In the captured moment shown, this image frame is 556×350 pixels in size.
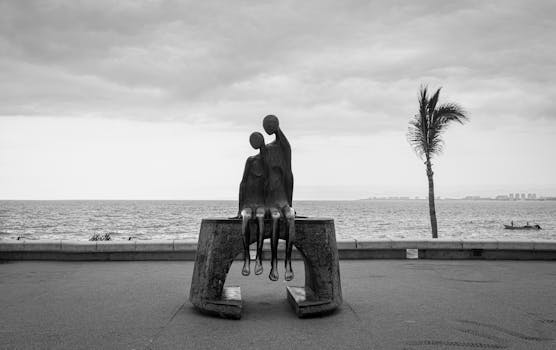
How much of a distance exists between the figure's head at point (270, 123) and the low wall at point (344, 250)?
14.4 ft

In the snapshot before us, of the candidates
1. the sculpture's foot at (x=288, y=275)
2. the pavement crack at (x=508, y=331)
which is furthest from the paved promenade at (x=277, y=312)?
the sculpture's foot at (x=288, y=275)

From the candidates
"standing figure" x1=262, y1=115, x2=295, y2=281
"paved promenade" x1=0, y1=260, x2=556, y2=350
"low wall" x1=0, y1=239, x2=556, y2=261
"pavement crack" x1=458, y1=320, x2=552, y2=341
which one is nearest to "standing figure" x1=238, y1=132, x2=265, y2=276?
"standing figure" x1=262, y1=115, x2=295, y2=281

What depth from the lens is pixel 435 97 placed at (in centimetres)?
1678

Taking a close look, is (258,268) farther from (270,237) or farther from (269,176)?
(269,176)

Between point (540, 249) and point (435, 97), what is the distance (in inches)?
288

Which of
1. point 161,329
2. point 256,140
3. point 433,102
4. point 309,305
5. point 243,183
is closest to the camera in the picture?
point 161,329

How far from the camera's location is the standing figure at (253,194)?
6035mm

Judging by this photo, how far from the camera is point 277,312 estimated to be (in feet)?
20.6

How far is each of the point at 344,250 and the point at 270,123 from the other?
5151 mm

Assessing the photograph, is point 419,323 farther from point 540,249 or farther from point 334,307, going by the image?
point 540,249

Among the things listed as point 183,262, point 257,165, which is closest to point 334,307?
point 257,165

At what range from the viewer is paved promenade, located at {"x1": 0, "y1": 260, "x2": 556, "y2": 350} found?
4.90 m

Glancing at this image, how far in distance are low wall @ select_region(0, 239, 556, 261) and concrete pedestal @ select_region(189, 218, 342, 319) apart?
422 cm

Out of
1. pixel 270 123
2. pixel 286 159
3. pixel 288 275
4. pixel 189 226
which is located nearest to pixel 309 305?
pixel 288 275
